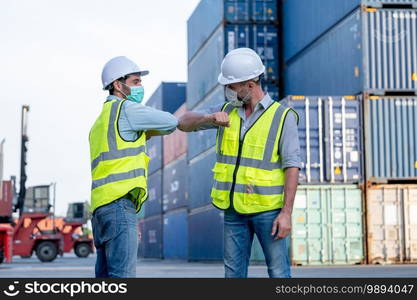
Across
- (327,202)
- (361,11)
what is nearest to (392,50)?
(361,11)

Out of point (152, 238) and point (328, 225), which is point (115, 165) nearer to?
point (328, 225)

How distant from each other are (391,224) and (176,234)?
1841 centimetres

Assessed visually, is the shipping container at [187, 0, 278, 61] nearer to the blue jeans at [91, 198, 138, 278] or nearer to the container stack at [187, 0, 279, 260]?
the container stack at [187, 0, 279, 260]

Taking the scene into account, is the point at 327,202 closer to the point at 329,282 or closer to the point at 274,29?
the point at 274,29

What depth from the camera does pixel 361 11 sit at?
22.6 m

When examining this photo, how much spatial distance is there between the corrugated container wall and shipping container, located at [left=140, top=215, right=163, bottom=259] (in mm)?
18015

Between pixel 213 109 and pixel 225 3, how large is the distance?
77.4ft

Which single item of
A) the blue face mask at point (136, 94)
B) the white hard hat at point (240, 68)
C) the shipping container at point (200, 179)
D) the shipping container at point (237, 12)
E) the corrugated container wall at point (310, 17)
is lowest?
the blue face mask at point (136, 94)

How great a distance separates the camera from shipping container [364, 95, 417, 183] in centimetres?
2230

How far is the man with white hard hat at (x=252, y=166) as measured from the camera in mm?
5062

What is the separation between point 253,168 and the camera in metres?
5.11

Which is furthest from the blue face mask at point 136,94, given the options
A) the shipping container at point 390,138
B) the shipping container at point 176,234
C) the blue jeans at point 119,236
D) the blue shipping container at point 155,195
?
the blue shipping container at point 155,195

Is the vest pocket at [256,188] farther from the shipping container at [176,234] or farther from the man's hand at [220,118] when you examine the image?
the shipping container at [176,234]

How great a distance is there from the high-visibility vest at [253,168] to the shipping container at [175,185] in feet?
103
